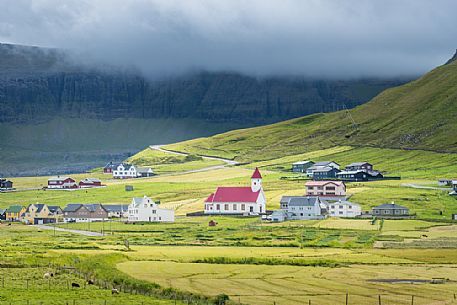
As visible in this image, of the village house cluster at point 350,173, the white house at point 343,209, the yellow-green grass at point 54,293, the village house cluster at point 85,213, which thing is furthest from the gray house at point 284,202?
the yellow-green grass at point 54,293

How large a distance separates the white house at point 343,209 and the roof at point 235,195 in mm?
13938

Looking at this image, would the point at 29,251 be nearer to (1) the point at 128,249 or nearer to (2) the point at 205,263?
(1) the point at 128,249

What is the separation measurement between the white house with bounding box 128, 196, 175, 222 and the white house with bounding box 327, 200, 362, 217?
25.7 meters

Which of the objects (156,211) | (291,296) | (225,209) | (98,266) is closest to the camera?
(291,296)

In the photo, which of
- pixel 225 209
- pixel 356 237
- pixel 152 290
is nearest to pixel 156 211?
pixel 225 209

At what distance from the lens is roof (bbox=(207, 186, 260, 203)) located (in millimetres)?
150125

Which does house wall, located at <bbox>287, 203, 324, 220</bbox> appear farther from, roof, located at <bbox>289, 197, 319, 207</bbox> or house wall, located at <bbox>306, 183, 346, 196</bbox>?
house wall, located at <bbox>306, 183, 346, 196</bbox>

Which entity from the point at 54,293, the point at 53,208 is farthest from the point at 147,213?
the point at 54,293

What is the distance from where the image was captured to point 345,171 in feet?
640

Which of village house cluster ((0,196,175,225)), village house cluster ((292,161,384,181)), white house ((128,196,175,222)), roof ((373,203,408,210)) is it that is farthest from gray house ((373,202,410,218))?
village house cluster ((292,161,384,181))

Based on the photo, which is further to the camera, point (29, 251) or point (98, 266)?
point (29, 251)

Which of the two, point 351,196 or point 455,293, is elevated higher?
point 351,196

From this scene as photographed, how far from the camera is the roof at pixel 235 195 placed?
150m

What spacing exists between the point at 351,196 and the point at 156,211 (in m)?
34.2
